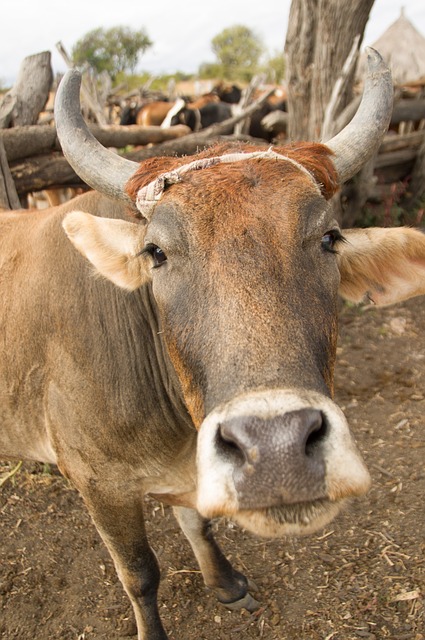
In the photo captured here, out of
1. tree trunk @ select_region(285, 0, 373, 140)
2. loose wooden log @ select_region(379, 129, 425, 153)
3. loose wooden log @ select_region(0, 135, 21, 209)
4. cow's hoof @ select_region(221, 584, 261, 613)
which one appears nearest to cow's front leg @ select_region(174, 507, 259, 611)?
cow's hoof @ select_region(221, 584, 261, 613)

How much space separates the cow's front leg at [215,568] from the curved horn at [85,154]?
94.9 inches

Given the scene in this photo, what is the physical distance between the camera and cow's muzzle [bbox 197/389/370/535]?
1.88 m

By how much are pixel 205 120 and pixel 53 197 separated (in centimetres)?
1114

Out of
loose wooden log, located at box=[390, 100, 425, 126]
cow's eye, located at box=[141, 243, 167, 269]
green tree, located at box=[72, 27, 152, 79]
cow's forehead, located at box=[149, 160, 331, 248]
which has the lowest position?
green tree, located at box=[72, 27, 152, 79]

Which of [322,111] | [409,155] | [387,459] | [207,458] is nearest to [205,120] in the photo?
[409,155]

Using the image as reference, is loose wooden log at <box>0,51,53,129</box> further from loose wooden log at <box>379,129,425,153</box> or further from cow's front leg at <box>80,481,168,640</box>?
Answer: loose wooden log at <box>379,129,425,153</box>

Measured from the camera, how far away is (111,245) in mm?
3002

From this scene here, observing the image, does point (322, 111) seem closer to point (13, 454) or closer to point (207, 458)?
point (13, 454)

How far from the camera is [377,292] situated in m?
3.21

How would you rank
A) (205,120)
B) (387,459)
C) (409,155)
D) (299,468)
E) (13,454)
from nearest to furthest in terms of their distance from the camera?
(299,468), (13,454), (387,459), (409,155), (205,120)

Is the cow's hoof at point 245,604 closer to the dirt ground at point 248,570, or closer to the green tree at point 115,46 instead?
the dirt ground at point 248,570

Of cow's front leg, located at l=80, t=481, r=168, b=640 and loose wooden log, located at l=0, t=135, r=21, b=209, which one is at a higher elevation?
loose wooden log, located at l=0, t=135, r=21, b=209

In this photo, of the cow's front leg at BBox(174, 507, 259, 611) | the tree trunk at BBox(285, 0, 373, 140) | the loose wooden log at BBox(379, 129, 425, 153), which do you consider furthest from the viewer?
the loose wooden log at BBox(379, 129, 425, 153)

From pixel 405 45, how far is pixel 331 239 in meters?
28.0
